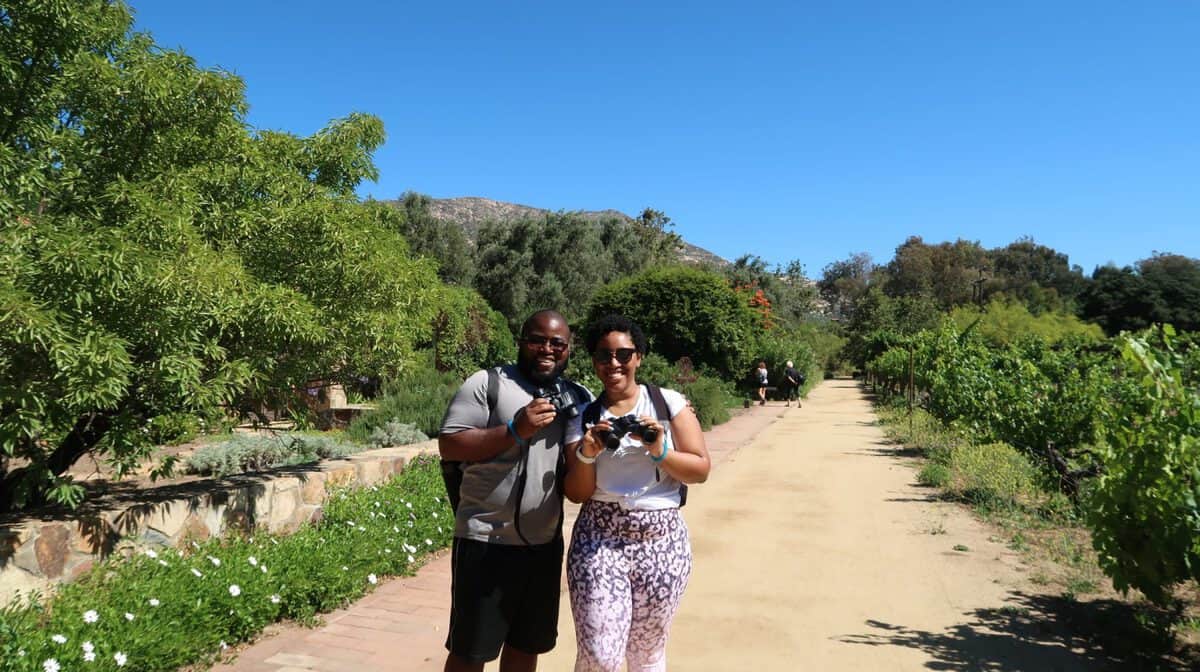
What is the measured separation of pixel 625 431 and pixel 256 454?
6.07 metres

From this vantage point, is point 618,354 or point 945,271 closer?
point 618,354

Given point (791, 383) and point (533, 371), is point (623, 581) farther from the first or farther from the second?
point (791, 383)

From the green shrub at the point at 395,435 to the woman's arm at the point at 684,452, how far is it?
6.99 m

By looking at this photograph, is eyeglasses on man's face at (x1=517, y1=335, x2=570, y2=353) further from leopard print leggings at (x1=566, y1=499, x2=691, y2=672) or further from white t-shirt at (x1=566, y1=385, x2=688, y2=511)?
leopard print leggings at (x1=566, y1=499, x2=691, y2=672)

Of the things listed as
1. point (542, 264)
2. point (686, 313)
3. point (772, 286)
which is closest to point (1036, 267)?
point (772, 286)

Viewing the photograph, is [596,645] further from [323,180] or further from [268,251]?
[323,180]

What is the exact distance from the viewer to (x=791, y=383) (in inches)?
986

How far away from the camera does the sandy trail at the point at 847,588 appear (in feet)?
13.4

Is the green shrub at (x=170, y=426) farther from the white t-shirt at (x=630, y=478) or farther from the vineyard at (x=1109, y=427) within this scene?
the vineyard at (x=1109, y=427)

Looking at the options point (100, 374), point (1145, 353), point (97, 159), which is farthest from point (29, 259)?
point (1145, 353)

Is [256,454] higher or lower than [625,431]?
lower

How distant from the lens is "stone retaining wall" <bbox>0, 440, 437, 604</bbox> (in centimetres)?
349

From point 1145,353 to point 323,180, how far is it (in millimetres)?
4993

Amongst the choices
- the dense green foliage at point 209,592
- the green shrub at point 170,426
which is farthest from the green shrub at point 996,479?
the green shrub at point 170,426
